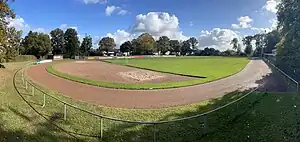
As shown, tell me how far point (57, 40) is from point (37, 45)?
22.3 meters

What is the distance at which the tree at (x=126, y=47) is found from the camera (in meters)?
122

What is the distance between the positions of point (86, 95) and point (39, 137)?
7.26 meters

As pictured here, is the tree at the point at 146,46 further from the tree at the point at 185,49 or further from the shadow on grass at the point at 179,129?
the shadow on grass at the point at 179,129

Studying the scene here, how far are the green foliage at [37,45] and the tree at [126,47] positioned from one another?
46.3 meters

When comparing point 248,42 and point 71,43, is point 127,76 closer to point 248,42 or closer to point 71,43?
point 71,43

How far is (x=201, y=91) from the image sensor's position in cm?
1650

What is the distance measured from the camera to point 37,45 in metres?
80.8

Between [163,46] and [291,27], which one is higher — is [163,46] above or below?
above

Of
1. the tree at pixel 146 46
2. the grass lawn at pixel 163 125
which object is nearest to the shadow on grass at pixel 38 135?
the grass lawn at pixel 163 125

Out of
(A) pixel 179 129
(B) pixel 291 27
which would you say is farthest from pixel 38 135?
(B) pixel 291 27

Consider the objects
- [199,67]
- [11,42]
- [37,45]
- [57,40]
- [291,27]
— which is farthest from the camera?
[57,40]

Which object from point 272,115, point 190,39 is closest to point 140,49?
point 190,39

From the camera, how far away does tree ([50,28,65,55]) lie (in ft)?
330

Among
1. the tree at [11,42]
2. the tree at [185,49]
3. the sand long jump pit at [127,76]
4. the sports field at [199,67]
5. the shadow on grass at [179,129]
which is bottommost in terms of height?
the shadow on grass at [179,129]
